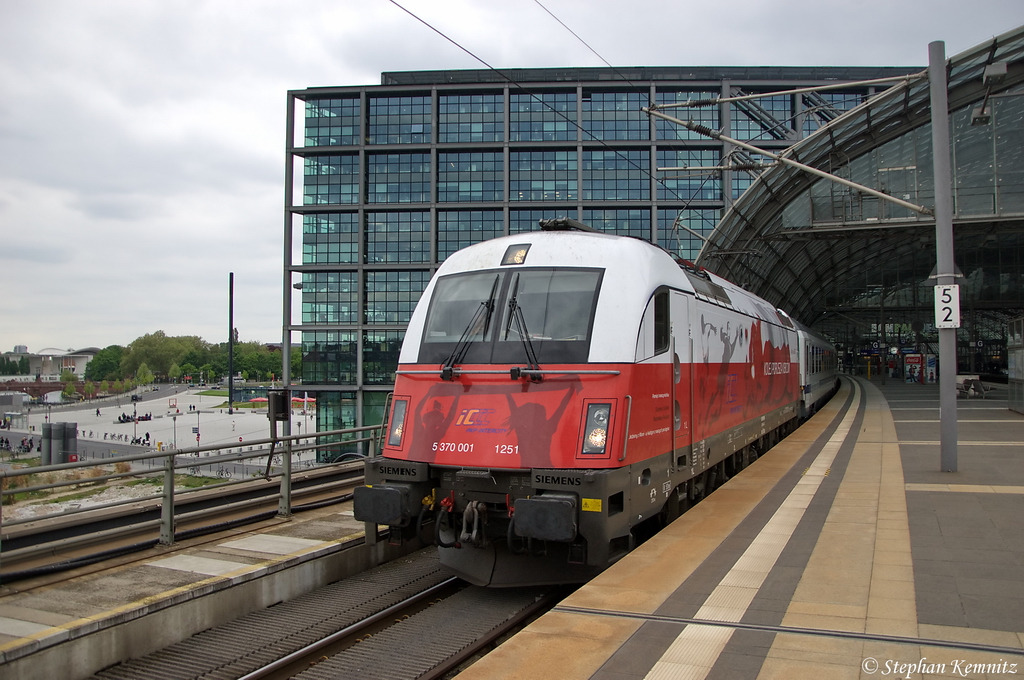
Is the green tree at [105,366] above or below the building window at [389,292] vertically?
below

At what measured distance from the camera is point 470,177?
50938mm

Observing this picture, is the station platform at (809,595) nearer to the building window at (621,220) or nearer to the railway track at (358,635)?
the railway track at (358,635)

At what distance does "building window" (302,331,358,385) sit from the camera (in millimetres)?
51250

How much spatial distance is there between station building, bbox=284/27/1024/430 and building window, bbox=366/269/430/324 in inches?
3.3

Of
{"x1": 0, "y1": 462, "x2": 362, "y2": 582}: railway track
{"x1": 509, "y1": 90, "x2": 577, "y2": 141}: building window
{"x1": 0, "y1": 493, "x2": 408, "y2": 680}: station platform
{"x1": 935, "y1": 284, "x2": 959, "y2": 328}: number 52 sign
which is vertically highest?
{"x1": 509, "y1": 90, "x2": 577, "y2": 141}: building window

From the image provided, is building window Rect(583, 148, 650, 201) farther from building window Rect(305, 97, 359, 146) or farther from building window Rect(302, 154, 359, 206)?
building window Rect(305, 97, 359, 146)

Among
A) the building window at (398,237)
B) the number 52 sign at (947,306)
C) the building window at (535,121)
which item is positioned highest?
the building window at (535,121)

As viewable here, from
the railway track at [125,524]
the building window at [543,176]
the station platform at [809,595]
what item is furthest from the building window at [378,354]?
the station platform at [809,595]

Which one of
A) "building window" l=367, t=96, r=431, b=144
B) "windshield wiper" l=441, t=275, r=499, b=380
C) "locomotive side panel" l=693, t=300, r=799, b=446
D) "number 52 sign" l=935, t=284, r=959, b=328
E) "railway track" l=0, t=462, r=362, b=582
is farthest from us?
"building window" l=367, t=96, r=431, b=144

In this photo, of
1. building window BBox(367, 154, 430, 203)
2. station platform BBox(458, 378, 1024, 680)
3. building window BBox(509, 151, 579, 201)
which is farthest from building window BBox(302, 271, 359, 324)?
station platform BBox(458, 378, 1024, 680)

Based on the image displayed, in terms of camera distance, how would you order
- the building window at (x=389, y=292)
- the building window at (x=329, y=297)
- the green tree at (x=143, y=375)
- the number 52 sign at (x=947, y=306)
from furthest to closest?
1. the green tree at (x=143, y=375)
2. the building window at (x=329, y=297)
3. the building window at (x=389, y=292)
4. the number 52 sign at (x=947, y=306)

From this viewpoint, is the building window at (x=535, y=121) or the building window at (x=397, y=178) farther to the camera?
the building window at (x=397, y=178)

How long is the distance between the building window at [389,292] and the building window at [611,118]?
15.9m

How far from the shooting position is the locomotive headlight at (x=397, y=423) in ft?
25.9
